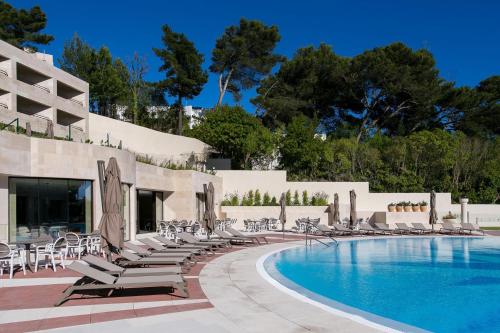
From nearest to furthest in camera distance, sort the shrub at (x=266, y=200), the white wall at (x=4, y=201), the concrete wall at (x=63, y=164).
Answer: the white wall at (x=4, y=201), the concrete wall at (x=63, y=164), the shrub at (x=266, y=200)

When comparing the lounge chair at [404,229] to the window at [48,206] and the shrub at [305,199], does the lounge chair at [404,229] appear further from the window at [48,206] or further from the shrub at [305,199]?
the window at [48,206]

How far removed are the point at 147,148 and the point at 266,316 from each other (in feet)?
101

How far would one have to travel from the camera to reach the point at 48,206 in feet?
55.1

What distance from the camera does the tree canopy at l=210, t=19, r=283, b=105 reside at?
4822 cm

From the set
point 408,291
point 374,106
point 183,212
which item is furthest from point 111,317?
point 374,106

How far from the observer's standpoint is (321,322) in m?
6.43

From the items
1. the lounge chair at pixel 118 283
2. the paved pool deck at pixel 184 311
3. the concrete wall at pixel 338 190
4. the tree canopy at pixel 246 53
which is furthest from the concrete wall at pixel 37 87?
the lounge chair at pixel 118 283

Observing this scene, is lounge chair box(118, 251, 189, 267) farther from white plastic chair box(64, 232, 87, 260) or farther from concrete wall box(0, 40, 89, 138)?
concrete wall box(0, 40, 89, 138)

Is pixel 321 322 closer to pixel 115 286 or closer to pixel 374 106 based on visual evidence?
pixel 115 286

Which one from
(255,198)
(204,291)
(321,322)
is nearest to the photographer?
(321,322)

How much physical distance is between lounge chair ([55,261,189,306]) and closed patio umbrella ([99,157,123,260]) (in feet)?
8.38

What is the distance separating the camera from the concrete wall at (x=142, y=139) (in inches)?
1334

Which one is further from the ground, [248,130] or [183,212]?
[248,130]

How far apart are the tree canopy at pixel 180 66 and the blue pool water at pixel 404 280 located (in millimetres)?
30914
